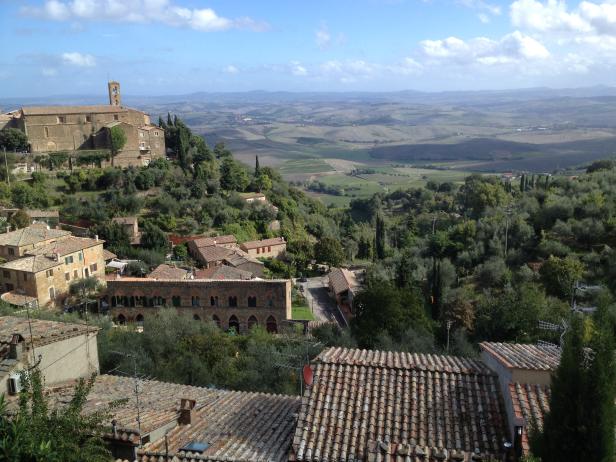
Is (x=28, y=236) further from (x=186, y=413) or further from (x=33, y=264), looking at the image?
(x=186, y=413)

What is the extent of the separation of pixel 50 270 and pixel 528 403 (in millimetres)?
27141

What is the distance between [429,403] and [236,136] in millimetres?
173137

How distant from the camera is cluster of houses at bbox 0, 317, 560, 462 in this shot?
698 centimetres

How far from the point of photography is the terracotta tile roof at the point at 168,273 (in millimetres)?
32375

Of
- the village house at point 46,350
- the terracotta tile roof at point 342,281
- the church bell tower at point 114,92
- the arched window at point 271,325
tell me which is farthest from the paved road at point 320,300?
the church bell tower at point 114,92

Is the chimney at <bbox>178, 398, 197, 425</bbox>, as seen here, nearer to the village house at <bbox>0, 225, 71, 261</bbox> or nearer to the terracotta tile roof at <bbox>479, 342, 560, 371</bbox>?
the terracotta tile roof at <bbox>479, 342, 560, 371</bbox>

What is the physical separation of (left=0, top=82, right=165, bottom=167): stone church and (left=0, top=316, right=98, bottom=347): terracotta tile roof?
4195cm

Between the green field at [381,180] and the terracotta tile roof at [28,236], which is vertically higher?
the terracotta tile roof at [28,236]

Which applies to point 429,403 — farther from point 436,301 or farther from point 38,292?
point 38,292

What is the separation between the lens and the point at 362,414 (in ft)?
24.6

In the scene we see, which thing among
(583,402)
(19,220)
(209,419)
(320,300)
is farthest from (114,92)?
(583,402)

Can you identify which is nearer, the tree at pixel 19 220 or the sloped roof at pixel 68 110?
the tree at pixel 19 220

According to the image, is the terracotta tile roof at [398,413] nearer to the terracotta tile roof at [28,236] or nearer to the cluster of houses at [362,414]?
the cluster of houses at [362,414]

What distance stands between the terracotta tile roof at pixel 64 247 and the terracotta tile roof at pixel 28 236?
72 centimetres
